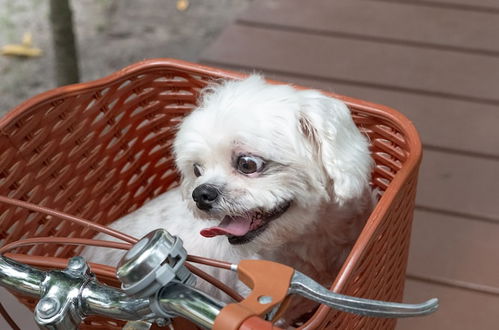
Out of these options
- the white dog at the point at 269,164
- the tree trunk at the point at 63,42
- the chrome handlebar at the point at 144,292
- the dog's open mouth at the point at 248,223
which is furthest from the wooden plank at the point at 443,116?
the chrome handlebar at the point at 144,292

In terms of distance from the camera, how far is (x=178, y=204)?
133 cm

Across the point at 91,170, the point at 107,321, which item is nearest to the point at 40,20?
the point at 91,170

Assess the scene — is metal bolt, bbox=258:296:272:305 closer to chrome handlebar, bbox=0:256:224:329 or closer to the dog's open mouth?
chrome handlebar, bbox=0:256:224:329

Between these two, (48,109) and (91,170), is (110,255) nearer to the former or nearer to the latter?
(91,170)

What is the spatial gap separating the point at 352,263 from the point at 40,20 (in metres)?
2.03

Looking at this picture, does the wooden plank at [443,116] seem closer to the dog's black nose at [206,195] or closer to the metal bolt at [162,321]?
→ the dog's black nose at [206,195]

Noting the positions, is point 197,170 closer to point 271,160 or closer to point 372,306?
point 271,160

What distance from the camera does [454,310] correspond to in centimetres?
143

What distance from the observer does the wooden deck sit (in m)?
1.50

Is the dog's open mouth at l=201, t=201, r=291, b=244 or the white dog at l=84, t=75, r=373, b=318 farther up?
the white dog at l=84, t=75, r=373, b=318

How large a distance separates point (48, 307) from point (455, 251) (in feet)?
3.57

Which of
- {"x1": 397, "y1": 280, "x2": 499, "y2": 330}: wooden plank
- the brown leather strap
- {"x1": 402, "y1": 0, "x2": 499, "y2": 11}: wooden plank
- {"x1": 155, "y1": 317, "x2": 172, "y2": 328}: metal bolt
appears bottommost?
{"x1": 397, "y1": 280, "x2": 499, "y2": 330}: wooden plank

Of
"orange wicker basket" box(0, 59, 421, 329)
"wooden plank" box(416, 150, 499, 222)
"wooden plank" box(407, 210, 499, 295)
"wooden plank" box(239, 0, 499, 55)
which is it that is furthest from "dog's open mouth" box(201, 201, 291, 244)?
"wooden plank" box(239, 0, 499, 55)

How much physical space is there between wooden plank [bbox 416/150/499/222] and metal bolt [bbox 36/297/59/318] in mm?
1147
